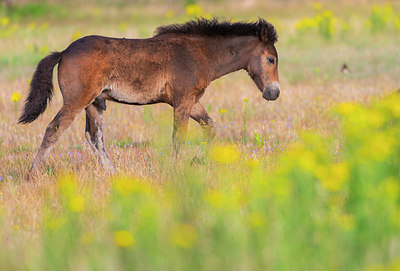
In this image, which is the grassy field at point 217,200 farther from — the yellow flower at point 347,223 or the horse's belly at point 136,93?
the horse's belly at point 136,93

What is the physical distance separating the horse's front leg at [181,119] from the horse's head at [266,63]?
0.93 m

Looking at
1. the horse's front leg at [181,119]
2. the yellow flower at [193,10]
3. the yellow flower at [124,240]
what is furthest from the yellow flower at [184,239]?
the yellow flower at [193,10]

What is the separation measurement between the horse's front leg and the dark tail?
4.71 feet

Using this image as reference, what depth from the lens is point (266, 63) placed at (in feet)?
22.7

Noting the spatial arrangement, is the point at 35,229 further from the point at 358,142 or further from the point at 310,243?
the point at 358,142

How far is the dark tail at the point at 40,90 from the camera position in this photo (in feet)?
20.6

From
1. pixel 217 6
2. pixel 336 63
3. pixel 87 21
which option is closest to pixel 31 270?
pixel 336 63

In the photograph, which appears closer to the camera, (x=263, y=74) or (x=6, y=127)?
(x=263, y=74)

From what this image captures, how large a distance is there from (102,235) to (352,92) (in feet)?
25.5

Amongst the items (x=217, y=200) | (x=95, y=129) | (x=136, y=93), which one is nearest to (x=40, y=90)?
(x=95, y=129)

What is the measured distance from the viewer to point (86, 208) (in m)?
4.39

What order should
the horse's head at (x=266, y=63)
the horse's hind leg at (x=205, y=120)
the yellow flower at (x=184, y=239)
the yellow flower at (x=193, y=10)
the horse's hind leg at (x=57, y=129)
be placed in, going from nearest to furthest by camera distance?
1. the yellow flower at (x=184, y=239)
2. the horse's hind leg at (x=57, y=129)
3. the horse's head at (x=266, y=63)
4. the horse's hind leg at (x=205, y=120)
5. the yellow flower at (x=193, y=10)

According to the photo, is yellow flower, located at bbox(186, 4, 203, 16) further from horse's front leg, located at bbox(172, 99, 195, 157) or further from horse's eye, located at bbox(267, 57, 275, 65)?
horse's front leg, located at bbox(172, 99, 195, 157)

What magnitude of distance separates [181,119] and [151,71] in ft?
2.11
